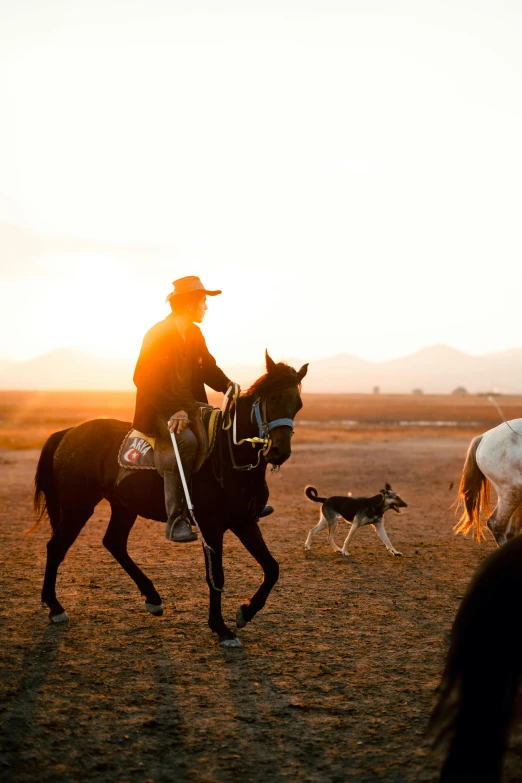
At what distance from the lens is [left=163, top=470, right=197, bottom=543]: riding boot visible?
6.47m

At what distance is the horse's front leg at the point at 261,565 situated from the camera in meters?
6.58

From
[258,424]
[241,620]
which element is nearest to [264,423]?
[258,424]

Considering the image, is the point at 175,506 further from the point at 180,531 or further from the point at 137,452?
the point at 137,452

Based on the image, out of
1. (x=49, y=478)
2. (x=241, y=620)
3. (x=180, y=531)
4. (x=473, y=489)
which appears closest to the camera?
(x=180, y=531)

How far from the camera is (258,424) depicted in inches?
249

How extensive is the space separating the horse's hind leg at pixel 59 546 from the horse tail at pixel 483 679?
4795 millimetres

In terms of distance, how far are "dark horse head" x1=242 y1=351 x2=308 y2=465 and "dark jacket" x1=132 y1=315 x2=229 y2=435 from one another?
2.49 ft

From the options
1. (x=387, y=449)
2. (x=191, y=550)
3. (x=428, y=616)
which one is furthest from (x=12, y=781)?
(x=387, y=449)

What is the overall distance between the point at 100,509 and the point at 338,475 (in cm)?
811

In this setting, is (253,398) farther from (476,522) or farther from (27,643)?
(476,522)

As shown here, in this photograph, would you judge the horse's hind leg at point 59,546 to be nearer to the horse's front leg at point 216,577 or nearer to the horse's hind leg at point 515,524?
the horse's front leg at point 216,577

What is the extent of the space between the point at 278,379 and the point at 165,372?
3.61 feet

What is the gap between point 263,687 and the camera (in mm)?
5512

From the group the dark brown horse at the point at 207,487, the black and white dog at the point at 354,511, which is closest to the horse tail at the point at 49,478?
the dark brown horse at the point at 207,487
